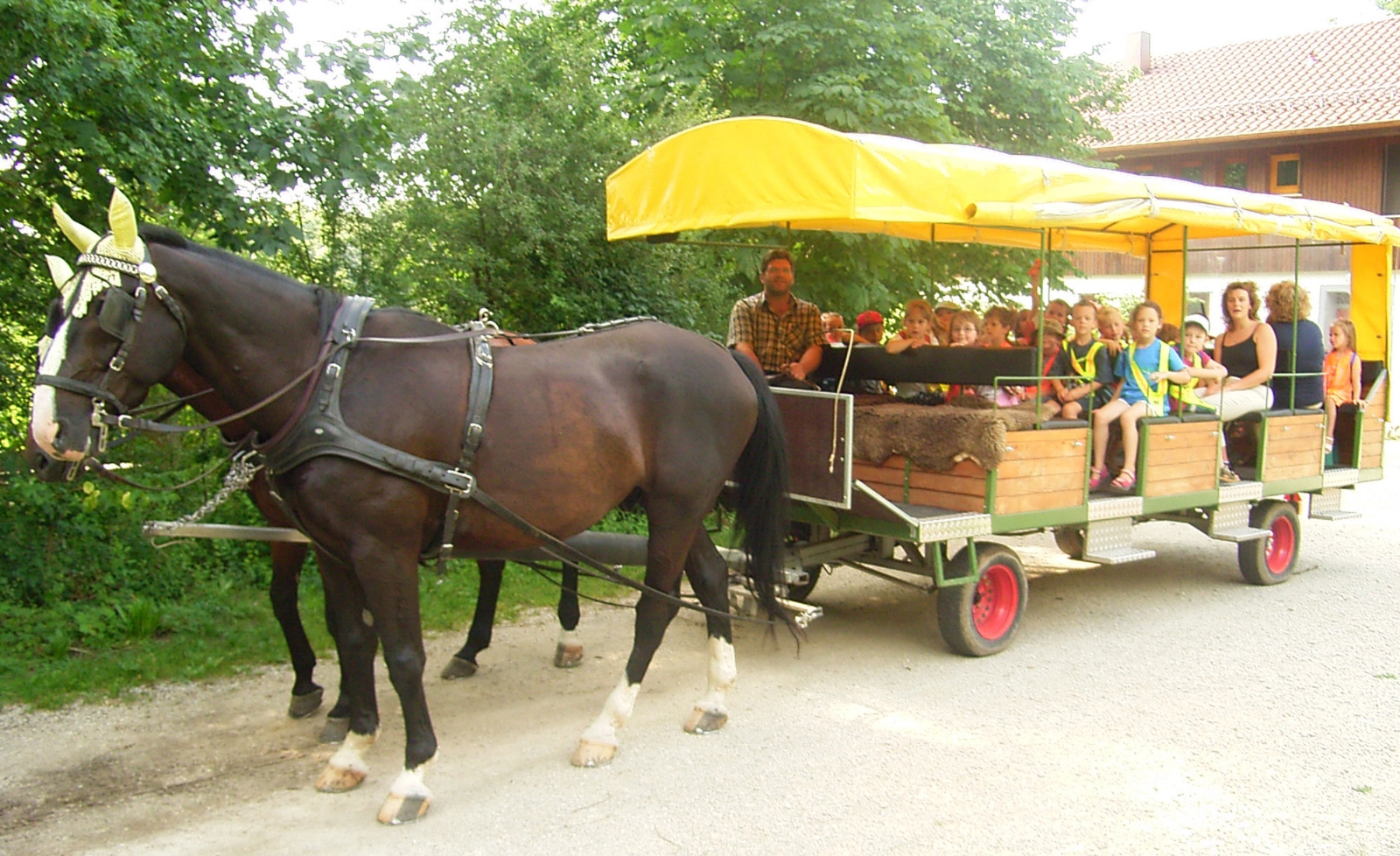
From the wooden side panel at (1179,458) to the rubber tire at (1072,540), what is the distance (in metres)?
0.47

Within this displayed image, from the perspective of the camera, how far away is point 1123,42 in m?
29.1

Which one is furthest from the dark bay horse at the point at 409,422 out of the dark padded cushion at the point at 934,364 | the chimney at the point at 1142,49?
the chimney at the point at 1142,49

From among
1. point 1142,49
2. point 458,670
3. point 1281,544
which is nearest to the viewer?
point 458,670

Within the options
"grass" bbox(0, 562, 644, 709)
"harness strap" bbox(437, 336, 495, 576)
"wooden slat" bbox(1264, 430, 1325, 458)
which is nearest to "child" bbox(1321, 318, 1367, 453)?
"wooden slat" bbox(1264, 430, 1325, 458)

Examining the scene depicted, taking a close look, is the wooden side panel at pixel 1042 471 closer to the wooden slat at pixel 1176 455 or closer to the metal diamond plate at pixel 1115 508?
the metal diamond plate at pixel 1115 508

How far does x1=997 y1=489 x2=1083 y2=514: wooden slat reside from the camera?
5.41 metres

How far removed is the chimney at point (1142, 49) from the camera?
2850 cm

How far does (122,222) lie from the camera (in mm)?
3182

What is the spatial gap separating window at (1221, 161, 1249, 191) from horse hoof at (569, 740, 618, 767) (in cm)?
2334

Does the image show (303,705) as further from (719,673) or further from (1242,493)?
(1242,493)

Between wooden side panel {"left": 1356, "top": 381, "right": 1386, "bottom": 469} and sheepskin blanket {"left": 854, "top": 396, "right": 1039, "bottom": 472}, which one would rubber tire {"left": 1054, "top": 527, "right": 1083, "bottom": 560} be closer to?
sheepskin blanket {"left": 854, "top": 396, "right": 1039, "bottom": 472}

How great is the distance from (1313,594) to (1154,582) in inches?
37.7

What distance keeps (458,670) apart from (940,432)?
8.52 feet

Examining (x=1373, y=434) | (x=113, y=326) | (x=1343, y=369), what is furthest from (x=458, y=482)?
(x=1373, y=434)
